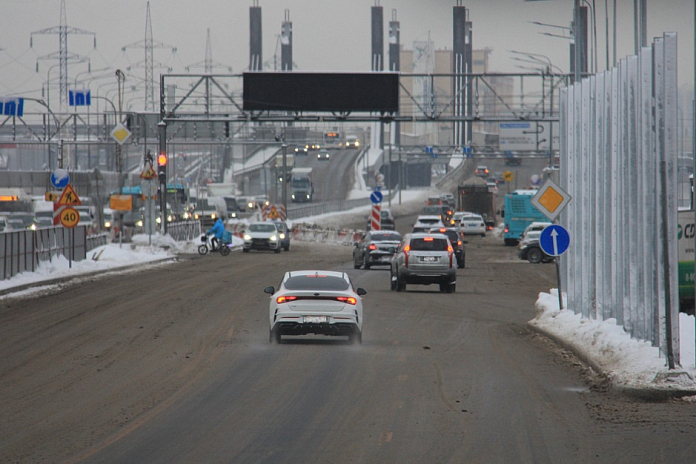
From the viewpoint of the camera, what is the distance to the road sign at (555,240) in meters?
21.3

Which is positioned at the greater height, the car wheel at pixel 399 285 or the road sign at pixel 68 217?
the road sign at pixel 68 217

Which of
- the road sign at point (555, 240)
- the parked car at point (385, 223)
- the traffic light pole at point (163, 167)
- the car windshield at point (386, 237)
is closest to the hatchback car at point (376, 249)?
the car windshield at point (386, 237)

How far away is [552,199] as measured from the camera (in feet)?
72.5

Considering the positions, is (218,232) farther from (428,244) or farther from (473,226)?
(473,226)

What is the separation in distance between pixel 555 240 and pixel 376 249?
2076 centimetres

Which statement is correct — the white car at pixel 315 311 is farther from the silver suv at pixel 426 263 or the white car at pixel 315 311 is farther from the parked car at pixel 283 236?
the parked car at pixel 283 236

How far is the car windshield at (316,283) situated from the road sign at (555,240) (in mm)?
4685

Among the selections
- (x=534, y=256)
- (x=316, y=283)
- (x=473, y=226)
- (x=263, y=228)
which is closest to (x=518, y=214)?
(x=473, y=226)

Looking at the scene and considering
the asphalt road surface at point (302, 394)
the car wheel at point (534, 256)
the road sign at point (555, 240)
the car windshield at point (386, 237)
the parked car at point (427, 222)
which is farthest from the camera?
the parked car at point (427, 222)

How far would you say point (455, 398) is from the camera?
13.2 metres

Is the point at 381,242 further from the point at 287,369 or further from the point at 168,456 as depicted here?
the point at 168,456

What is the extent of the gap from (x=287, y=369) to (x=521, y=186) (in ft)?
454

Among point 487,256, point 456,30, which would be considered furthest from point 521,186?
point 487,256

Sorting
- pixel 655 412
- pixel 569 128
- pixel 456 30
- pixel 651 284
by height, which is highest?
pixel 456 30
